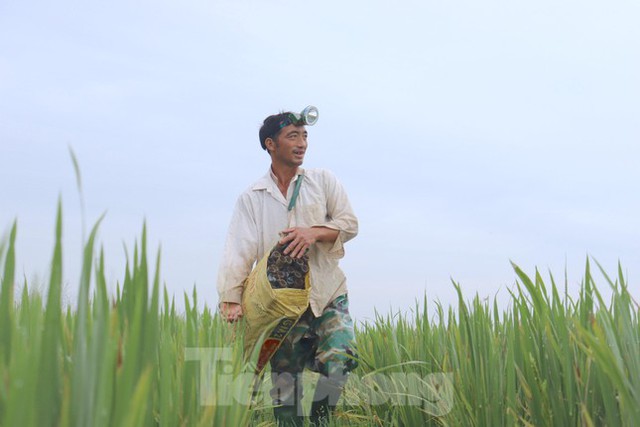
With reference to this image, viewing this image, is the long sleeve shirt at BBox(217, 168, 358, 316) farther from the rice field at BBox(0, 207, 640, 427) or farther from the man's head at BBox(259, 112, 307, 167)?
the rice field at BBox(0, 207, 640, 427)

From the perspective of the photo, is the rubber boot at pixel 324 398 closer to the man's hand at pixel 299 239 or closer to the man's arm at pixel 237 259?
the man's arm at pixel 237 259

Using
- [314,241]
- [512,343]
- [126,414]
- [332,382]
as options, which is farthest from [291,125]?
[126,414]

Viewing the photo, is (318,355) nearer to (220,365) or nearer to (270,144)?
(270,144)

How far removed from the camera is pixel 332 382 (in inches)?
147

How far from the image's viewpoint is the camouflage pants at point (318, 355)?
12.2 ft

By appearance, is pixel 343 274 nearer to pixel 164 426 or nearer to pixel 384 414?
pixel 384 414

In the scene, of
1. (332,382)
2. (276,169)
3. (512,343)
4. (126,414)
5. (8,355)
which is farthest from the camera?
(276,169)

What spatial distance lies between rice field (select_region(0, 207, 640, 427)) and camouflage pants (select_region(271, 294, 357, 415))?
0.24 metres

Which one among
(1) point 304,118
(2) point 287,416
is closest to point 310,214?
(1) point 304,118

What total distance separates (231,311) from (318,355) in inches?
20.8

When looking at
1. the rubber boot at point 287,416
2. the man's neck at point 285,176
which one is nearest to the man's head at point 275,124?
the man's neck at point 285,176

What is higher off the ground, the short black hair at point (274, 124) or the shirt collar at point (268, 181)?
the short black hair at point (274, 124)

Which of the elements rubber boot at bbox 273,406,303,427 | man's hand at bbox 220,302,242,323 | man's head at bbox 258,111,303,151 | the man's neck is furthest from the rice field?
man's head at bbox 258,111,303,151

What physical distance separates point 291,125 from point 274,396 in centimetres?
159
